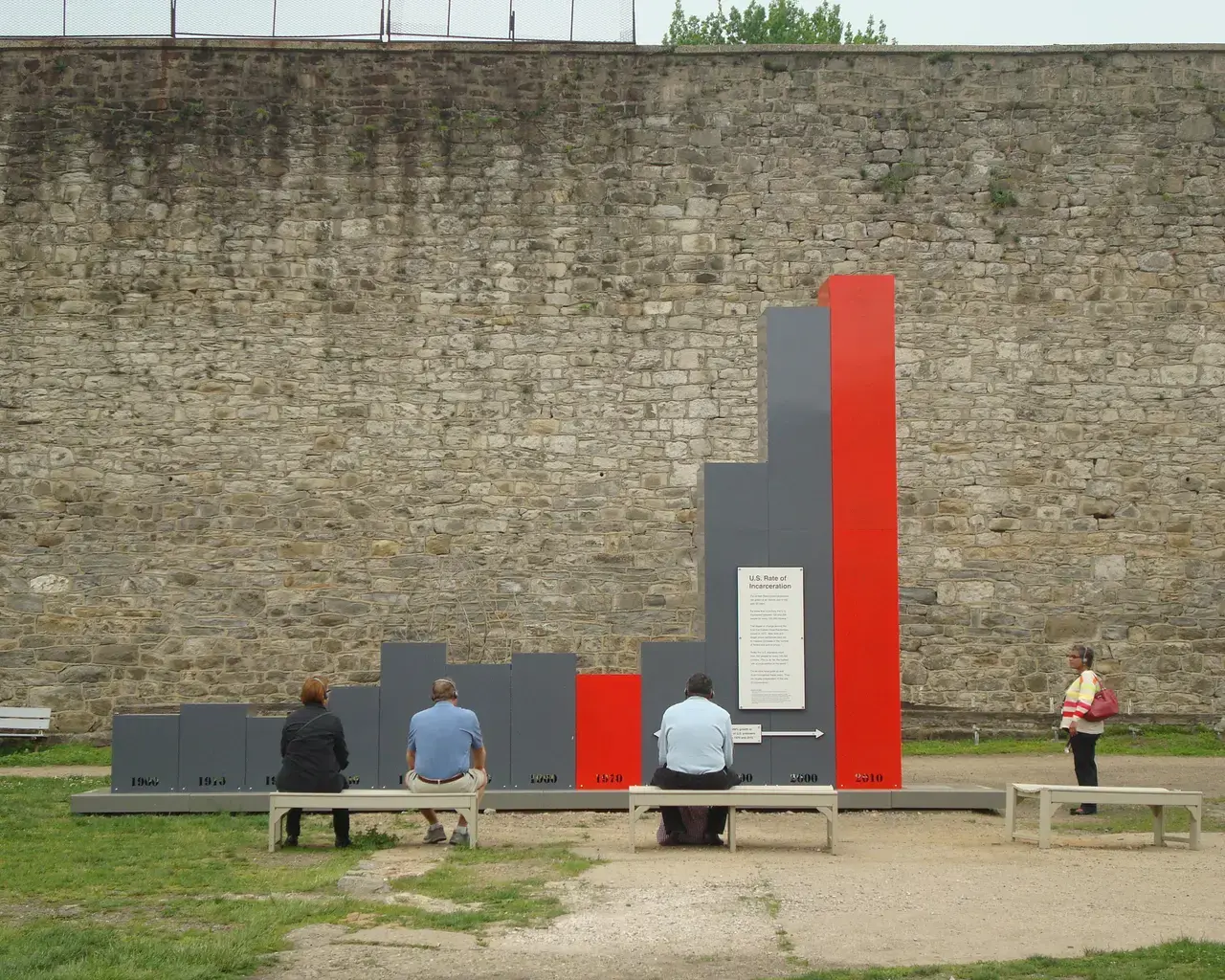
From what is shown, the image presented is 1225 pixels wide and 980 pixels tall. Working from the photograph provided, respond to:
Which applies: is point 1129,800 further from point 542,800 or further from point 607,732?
point 542,800

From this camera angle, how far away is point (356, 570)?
48.4 ft

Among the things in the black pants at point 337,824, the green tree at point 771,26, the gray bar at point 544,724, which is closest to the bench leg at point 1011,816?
the gray bar at point 544,724

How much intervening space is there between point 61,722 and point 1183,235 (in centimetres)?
1217

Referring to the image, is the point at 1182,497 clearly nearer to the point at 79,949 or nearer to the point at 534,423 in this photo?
the point at 534,423

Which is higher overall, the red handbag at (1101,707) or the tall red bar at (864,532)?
the tall red bar at (864,532)

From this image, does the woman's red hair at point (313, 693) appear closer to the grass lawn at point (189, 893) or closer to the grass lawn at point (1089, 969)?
the grass lawn at point (189, 893)

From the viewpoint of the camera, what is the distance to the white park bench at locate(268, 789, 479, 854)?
8.48m

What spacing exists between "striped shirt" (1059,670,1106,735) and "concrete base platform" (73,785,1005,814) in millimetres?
726


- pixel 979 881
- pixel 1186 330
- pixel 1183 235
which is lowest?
pixel 979 881

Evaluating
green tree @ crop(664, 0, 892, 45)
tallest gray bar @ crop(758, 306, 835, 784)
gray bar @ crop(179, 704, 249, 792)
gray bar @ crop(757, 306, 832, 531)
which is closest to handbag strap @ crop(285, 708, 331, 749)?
gray bar @ crop(179, 704, 249, 792)

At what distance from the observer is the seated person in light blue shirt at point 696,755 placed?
336 inches

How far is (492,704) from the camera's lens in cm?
1062

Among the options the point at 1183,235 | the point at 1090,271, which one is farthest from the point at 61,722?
the point at 1183,235

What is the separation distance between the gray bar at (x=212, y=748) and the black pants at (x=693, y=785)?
3.34m
